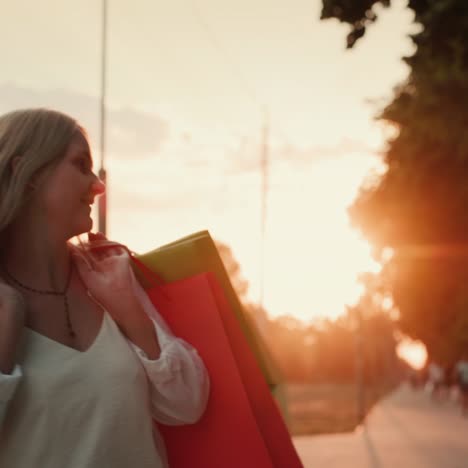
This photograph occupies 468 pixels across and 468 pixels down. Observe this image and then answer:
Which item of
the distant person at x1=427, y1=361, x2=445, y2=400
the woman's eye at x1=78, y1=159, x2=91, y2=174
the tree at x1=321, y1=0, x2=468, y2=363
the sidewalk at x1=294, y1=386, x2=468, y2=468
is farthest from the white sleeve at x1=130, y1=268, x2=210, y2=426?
the distant person at x1=427, y1=361, x2=445, y2=400

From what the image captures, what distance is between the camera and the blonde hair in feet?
7.82

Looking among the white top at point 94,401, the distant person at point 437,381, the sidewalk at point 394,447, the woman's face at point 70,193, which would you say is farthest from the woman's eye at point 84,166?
the distant person at point 437,381

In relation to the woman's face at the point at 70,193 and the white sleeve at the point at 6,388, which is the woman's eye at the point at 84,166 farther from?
the white sleeve at the point at 6,388

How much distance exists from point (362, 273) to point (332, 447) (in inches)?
328

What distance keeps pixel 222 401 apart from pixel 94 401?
1.15 ft

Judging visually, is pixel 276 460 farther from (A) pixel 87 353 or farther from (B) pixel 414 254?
(B) pixel 414 254

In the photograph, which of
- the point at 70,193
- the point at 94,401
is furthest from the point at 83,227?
the point at 94,401

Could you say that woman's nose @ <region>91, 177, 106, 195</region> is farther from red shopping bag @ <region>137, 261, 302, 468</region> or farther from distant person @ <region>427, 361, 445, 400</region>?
distant person @ <region>427, 361, 445, 400</region>

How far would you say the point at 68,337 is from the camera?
95.2 inches

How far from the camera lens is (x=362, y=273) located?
80.8 ft

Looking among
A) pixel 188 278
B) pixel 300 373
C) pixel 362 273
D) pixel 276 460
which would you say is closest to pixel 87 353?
pixel 188 278

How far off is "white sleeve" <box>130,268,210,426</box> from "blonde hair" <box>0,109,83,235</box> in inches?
18.4

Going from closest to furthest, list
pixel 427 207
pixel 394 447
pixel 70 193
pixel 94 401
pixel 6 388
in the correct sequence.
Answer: pixel 6 388
pixel 94 401
pixel 70 193
pixel 394 447
pixel 427 207

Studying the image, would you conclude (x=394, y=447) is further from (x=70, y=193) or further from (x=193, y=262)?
(x=70, y=193)
